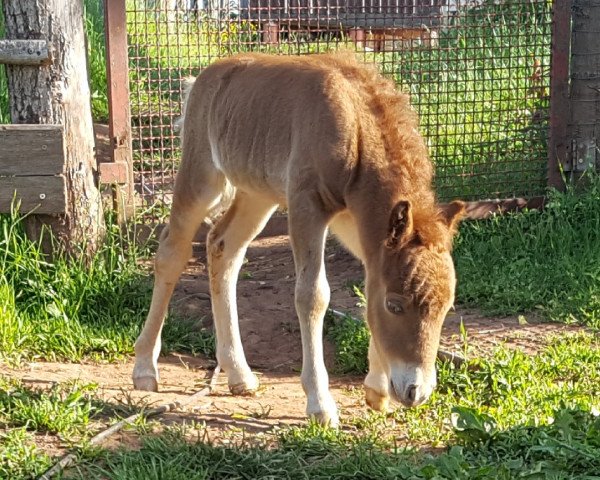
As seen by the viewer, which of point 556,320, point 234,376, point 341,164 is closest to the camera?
point 341,164

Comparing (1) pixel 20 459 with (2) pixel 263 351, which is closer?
(1) pixel 20 459

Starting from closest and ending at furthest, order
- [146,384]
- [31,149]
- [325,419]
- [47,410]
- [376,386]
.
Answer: [47,410], [325,419], [376,386], [146,384], [31,149]

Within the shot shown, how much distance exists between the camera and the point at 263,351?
7.30 metres

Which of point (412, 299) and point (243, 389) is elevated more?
point (412, 299)

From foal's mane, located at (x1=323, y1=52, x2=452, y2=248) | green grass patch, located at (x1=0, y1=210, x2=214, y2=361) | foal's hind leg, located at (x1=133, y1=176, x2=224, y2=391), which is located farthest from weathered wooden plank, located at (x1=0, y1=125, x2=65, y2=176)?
foal's mane, located at (x1=323, y1=52, x2=452, y2=248)

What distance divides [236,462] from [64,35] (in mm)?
3748

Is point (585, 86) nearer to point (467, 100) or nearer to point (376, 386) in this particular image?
point (467, 100)

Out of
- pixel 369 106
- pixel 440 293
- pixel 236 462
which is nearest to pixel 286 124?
pixel 369 106

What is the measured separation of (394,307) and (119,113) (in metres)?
3.68

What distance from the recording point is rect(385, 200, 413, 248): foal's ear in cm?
506

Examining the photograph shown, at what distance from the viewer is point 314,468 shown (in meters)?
4.82

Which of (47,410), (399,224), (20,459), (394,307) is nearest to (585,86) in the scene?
(399,224)

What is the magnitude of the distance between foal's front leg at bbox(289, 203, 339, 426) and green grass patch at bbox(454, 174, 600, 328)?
90.1 inches

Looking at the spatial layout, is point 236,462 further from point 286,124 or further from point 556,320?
point 556,320
